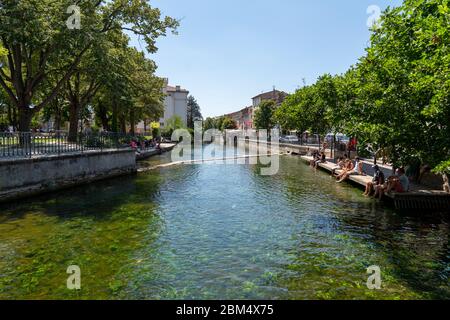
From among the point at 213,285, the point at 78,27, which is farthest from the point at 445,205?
the point at 78,27

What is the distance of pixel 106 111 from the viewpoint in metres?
50.6

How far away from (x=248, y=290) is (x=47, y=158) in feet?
50.4

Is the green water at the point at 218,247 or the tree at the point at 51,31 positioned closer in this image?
the green water at the point at 218,247

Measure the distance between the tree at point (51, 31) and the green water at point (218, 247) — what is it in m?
9.15

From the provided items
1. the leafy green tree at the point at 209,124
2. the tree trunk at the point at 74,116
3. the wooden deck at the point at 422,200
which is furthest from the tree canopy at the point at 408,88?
the leafy green tree at the point at 209,124

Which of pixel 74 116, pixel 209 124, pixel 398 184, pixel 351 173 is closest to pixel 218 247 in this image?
pixel 398 184

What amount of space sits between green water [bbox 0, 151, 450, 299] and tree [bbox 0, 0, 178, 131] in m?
9.15

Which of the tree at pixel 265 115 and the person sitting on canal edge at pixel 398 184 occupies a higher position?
the tree at pixel 265 115

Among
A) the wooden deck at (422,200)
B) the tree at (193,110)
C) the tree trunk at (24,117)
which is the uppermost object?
the tree at (193,110)

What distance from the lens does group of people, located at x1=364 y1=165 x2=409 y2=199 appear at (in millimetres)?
16234

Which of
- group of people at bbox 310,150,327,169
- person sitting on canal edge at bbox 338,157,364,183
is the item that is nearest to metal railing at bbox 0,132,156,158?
person sitting on canal edge at bbox 338,157,364,183

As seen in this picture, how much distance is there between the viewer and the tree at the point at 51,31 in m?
19.0

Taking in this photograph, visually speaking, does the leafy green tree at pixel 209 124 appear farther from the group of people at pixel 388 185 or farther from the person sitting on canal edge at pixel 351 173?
the group of people at pixel 388 185
